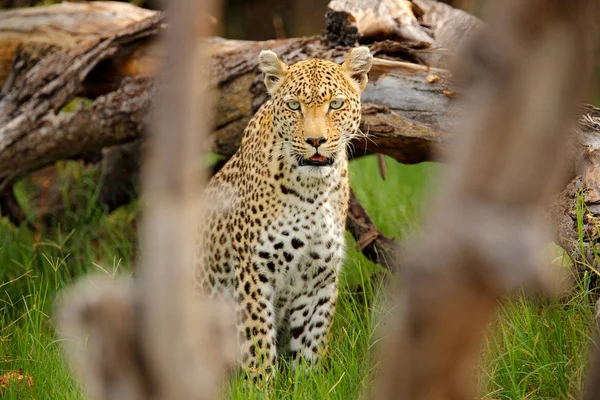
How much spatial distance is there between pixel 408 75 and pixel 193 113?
11.9ft

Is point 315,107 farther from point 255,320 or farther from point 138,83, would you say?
point 138,83

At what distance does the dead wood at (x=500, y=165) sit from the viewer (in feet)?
5.61

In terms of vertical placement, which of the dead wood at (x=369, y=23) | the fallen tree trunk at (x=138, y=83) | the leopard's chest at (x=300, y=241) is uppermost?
the dead wood at (x=369, y=23)

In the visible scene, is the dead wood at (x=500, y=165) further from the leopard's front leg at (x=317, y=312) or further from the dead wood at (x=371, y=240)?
the dead wood at (x=371, y=240)

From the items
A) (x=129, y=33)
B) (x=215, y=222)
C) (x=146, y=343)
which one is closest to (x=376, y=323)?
(x=215, y=222)

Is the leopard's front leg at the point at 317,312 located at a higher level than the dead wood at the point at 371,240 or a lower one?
lower

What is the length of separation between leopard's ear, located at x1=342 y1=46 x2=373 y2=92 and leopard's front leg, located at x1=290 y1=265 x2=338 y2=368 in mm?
1127

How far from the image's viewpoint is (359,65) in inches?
197

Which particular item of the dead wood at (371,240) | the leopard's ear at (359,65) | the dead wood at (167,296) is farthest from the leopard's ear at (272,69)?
the dead wood at (167,296)

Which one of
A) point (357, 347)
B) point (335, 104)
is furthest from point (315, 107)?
point (357, 347)

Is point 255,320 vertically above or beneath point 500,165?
beneath

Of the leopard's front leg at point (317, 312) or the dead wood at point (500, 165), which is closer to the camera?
the dead wood at point (500, 165)

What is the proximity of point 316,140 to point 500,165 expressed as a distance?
2983 mm

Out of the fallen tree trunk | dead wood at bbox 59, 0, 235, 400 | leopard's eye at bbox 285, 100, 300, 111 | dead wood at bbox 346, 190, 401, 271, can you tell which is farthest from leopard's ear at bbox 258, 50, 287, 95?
dead wood at bbox 59, 0, 235, 400
